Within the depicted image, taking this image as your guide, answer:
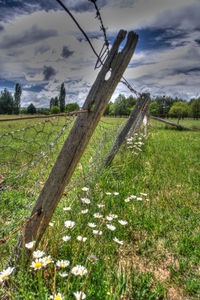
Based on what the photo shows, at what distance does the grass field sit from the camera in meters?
1.22

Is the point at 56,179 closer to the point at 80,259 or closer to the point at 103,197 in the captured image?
the point at 80,259

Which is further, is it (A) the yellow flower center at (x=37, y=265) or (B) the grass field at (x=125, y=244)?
(B) the grass field at (x=125, y=244)

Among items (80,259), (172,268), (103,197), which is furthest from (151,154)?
(80,259)

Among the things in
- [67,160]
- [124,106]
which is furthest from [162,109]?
[67,160]

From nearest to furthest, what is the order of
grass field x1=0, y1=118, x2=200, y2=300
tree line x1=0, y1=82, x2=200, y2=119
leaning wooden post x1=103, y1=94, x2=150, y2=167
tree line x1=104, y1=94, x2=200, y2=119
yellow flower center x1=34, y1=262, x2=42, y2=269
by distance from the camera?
yellow flower center x1=34, y1=262, x2=42, y2=269 < grass field x1=0, y1=118, x2=200, y2=300 < leaning wooden post x1=103, y1=94, x2=150, y2=167 < tree line x1=0, y1=82, x2=200, y2=119 < tree line x1=104, y1=94, x2=200, y2=119

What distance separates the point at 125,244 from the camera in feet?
6.06

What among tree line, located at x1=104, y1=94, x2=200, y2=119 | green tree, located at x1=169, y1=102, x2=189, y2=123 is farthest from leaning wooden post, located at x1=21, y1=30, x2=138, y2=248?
green tree, located at x1=169, y1=102, x2=189, y2=123

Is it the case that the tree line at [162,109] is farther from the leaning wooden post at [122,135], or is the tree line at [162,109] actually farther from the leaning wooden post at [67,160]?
the leaning wooden post at [67,160]

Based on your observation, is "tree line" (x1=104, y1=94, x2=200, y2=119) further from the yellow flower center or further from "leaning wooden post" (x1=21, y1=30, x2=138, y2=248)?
the yellow flower center

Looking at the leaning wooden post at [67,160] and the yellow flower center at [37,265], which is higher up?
the leaning wooden post at [67,160]

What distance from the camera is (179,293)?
1412mm

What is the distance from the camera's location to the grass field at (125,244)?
1.22 meters

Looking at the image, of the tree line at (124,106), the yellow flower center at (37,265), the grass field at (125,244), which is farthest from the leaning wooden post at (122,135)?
the tree line at (124,106)

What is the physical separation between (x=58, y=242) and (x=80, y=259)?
23 centimetres
